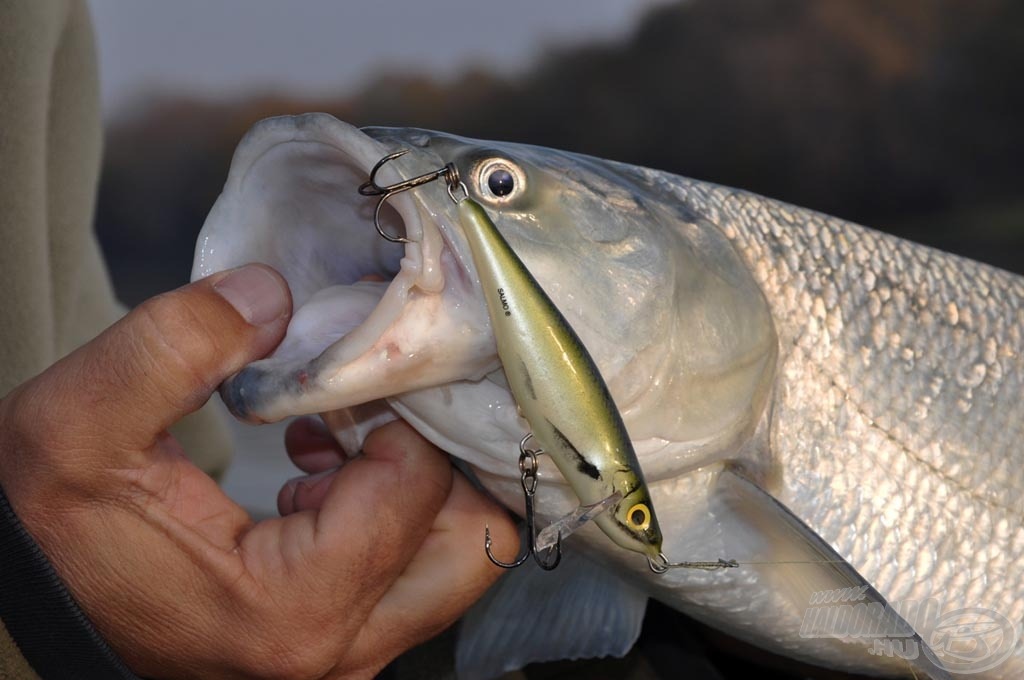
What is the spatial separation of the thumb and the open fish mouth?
3 centimetres

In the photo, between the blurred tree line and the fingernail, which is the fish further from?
the blurred tree line

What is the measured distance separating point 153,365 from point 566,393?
0.34m

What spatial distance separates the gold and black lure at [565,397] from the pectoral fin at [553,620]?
401 mm

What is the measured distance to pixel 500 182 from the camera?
0.81 metres

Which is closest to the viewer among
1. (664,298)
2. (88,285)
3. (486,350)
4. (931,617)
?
(486,350)

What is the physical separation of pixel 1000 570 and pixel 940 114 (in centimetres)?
850

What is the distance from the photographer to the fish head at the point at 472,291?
74 cm

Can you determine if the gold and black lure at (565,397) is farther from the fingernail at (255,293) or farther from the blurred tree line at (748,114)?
the blurred tree line at (748,114)

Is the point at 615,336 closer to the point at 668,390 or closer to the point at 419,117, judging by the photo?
the point at 668,390

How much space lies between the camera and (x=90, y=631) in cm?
77

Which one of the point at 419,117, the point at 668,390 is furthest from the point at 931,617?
the point at 419,117

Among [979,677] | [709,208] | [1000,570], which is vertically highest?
[709,208]

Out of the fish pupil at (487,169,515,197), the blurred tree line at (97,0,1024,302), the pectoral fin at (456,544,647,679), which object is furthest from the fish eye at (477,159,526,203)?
the blurred tree line at (97,0,1024,302)

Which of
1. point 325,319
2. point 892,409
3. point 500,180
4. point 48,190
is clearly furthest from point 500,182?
point 48,190
